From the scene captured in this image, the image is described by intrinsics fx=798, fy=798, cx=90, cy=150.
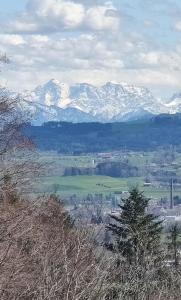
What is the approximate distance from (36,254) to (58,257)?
1150 mm

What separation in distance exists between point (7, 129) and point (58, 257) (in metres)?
3.18

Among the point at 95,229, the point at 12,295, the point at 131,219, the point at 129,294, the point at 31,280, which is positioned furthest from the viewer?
the point at 131,219

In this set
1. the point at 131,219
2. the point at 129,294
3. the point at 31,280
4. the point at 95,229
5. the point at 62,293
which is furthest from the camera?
the point at 131,219

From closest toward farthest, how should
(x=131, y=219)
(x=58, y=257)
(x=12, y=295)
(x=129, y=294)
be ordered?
(x=12, y=295) → (x=58, y=257) → (x=129, y=294) → (x=131, y=219)

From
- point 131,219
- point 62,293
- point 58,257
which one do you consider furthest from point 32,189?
point 131,219

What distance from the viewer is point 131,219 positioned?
42906 mm

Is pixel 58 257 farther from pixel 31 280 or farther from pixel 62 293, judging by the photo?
pixel 62 293

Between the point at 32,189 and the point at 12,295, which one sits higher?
the point at 32,189

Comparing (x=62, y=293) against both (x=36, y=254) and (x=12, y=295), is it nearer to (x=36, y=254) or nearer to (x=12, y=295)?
(x=12, y=295)

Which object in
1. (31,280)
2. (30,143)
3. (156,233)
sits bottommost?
(156,233)

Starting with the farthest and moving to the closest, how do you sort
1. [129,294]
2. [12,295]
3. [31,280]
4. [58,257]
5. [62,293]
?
[129,294], [58,257], [31,280], [12,295], [62,293]

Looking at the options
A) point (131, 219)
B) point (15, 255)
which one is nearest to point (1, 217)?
point (15, 255)

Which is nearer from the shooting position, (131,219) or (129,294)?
(129,294)

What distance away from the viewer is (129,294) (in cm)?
1862
